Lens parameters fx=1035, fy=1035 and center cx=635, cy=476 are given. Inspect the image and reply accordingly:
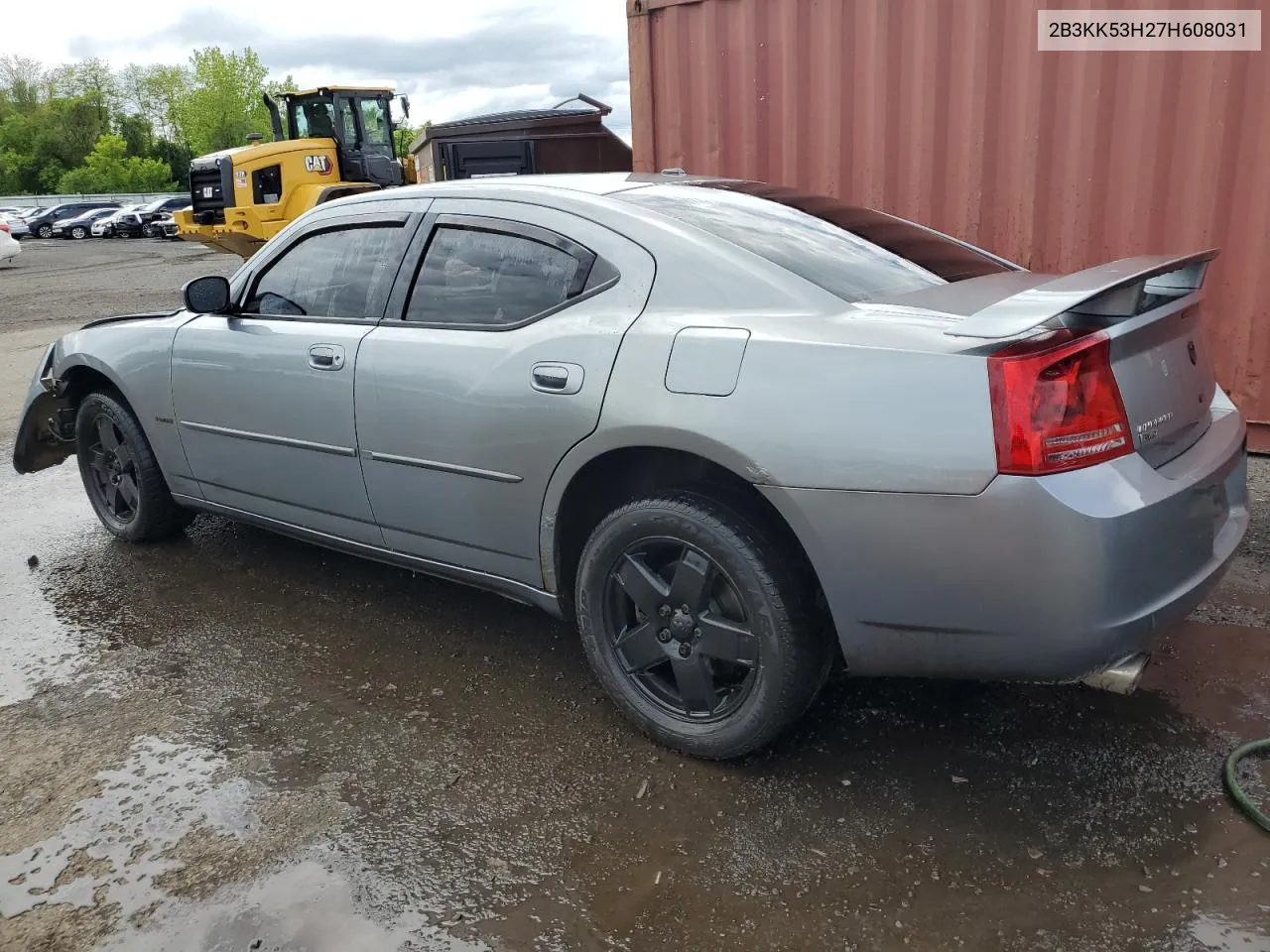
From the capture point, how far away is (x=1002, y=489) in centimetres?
220

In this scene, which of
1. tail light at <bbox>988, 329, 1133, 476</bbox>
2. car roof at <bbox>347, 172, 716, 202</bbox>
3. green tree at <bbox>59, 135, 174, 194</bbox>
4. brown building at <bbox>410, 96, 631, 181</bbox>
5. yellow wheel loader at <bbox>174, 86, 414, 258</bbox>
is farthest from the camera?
green tree at <bbox>59, 135, 174, 194</bbox>

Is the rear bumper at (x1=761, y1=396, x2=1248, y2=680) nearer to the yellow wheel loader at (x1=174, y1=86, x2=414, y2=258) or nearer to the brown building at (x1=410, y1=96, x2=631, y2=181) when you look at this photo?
the brown building at (x1=410, y1=96, x2=631, y2=181)

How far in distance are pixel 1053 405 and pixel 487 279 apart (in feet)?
5.63

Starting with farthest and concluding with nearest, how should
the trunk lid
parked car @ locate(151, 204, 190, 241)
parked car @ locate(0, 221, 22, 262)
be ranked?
1. parked car @ locate(151, 204, 190, 241)
2. parked car @ locate(0, 221, 22, 262)
3. the trunk lid

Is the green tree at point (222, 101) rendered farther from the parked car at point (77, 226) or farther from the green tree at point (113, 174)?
the parked car at point (77, 226)

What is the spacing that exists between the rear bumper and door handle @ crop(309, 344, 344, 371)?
5.44 feet

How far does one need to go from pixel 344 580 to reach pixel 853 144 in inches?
150

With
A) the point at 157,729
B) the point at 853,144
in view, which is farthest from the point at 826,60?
the point at 157,729

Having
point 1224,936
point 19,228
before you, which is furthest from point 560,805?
point 19,228

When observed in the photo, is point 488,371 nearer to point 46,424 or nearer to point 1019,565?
point 1019,565

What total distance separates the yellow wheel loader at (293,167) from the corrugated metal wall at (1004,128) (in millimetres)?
10700

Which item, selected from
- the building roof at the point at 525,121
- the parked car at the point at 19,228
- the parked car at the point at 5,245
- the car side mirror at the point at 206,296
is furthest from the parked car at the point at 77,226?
the car side mirror at the point at 206,296

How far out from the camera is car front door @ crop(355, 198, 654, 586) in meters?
2.88

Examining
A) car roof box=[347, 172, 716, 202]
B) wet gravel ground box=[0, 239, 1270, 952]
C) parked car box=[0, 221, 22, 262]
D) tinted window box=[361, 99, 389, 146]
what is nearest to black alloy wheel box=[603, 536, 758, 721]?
wet gravel ground box=[0, 239, 1270, 952]
